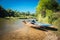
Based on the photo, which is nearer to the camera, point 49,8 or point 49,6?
point 49,6

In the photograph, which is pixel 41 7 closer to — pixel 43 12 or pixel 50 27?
pixel 43 12

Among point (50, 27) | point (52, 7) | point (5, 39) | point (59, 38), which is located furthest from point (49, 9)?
point (5, 39)

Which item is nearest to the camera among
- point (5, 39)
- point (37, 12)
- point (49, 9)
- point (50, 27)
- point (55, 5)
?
point (5, 39)

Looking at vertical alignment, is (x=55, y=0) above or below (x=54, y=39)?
above

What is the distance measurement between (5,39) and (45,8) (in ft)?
19.1

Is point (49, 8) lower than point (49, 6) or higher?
lower

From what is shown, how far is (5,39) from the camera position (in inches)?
188

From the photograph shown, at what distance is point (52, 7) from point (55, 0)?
0.56 metres

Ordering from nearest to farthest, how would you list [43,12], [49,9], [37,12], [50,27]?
1. [50,27]
2. [49,9]
3. [43,12]
4. [37,12]

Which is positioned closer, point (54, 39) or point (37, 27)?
point (54, 39)

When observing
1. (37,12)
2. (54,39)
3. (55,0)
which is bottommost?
(54,39)

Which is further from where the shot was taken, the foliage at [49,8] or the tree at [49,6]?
the tree at [49,6]

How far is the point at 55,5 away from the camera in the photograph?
873 centimetres

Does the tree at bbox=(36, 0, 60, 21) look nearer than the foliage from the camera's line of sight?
No
